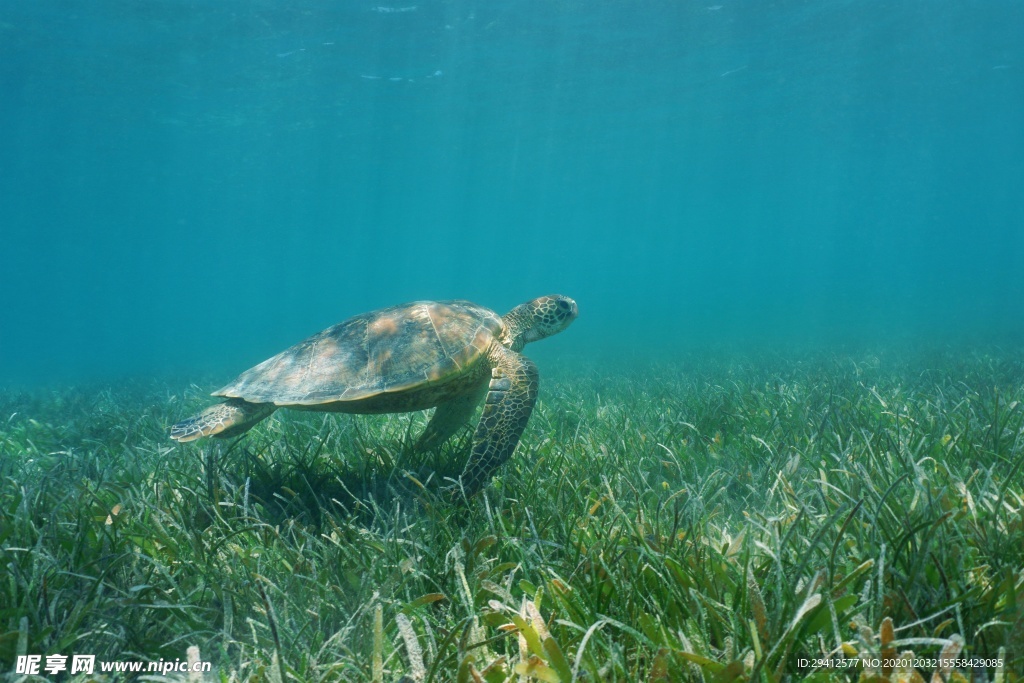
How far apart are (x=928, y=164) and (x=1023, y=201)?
7129 cm

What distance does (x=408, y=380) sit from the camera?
3408 millimetres

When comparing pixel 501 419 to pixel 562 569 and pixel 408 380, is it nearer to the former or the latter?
pixel 408 380

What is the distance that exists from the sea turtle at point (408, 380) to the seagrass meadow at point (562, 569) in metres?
0.29

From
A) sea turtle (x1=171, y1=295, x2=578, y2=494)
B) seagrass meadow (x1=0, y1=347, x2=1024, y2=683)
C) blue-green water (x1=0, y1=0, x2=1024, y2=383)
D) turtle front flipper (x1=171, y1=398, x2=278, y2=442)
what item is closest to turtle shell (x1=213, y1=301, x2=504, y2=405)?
sea turtle (x1=171, y1=295, x2=578, y2=494)

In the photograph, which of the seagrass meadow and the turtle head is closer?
the seagrass meadow

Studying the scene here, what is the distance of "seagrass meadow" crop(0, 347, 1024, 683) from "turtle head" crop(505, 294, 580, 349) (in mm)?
1561

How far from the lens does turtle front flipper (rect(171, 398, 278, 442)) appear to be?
3.55m

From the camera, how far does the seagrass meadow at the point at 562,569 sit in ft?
4.60

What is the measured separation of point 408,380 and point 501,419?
2.20 feet

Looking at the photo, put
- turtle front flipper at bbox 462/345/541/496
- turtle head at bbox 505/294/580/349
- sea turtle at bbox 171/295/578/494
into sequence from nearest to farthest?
turtle front flipper at bbox 462/345/541/496 → sea turtle at bbox 171/295/578/494 → turtle head at bbox 505/294/580/349

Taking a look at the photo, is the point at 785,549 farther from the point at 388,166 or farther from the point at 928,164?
the point at 928,164

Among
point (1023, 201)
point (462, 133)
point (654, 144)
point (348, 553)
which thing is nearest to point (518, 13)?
point (462, 133)

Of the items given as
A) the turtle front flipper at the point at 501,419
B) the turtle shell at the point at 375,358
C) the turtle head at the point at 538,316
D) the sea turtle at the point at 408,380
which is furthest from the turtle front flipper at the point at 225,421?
the turtle head at the point at 538,316

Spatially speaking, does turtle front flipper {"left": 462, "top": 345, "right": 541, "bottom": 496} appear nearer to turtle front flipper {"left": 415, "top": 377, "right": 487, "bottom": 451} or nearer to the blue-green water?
turtle front flipper {"left": 415, "top": 377, "right": 487, "bottom": 451}
